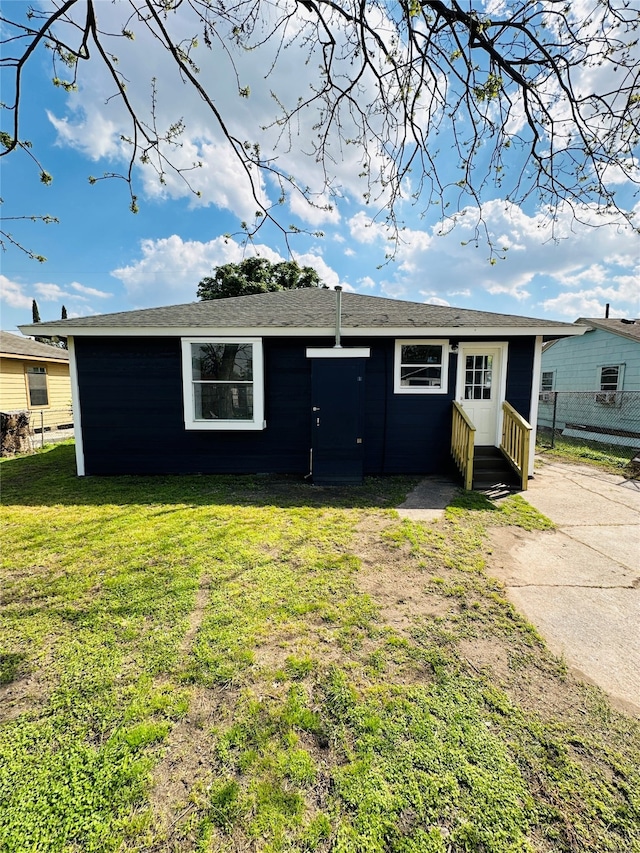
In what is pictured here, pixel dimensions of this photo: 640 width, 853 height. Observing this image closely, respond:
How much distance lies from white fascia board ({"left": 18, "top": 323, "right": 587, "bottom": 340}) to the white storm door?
45 cm

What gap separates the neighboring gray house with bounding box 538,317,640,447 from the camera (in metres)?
10.7

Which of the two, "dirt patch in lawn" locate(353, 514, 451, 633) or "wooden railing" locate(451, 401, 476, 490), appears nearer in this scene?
"dirt patch in lawn" locate(353, 514, 451, 633)

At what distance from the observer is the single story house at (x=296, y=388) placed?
6.16m

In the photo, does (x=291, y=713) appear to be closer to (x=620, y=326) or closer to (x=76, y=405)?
(x=76, y=405)

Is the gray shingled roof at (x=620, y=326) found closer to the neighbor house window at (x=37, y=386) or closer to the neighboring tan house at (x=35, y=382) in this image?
the neighboring tan house at (x=35, y=382)

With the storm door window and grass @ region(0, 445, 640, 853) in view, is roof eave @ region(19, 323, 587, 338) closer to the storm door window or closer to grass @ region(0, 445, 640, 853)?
the storm door window

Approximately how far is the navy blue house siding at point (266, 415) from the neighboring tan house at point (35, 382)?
5.85 m

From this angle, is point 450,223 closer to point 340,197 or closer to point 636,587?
point 340,197

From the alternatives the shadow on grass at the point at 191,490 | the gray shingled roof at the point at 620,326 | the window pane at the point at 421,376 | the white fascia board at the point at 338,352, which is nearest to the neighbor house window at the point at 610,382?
the gray shingled roof at the point at 620,326

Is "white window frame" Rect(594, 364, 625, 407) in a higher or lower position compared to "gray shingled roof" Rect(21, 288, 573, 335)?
lower

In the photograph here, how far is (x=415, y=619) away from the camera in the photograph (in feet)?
8.63

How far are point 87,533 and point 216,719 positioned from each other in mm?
3125

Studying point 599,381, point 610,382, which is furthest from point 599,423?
point 599,381

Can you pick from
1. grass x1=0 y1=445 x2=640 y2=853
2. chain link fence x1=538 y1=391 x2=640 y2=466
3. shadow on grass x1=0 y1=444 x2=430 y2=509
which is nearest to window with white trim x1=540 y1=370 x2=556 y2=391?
chain link fence x1=538 y1=391 x2=640 y2=466
